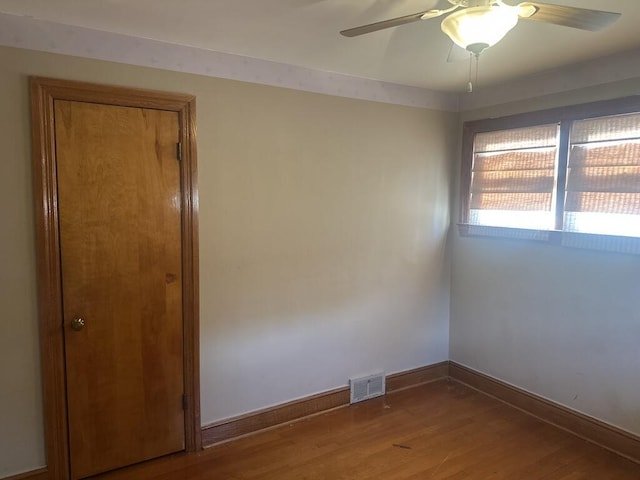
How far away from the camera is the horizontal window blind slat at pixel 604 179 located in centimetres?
262

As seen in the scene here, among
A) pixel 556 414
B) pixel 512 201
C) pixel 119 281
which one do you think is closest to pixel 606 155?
pixel 512 201

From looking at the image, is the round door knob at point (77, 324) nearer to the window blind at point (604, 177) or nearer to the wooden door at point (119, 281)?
the wooden door at point (119, 281)

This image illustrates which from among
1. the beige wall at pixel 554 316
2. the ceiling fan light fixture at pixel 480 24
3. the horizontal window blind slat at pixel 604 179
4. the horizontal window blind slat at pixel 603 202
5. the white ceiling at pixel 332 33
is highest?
the white ceiling at pixel 332 33

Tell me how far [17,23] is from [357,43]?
1666 mm

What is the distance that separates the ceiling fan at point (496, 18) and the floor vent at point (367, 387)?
254 cm

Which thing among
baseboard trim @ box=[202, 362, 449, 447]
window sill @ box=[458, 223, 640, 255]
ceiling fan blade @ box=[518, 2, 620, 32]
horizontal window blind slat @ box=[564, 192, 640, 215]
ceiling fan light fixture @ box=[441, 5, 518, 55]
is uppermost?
ceiling fan blade @ box=[518, 2, 620, 32]

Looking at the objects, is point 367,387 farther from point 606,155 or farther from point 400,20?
point 400,20

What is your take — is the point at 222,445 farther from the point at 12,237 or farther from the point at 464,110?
the point at 464,110

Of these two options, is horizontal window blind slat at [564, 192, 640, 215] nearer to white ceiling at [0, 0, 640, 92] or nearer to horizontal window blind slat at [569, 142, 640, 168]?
horizontal window blind slat at [569, 142, 640, 168]

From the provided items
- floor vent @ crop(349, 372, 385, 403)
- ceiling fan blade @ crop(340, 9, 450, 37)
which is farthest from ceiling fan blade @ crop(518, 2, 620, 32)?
floor vent @ crop(349, 372, 385, 403)

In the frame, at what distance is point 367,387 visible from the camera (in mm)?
3436

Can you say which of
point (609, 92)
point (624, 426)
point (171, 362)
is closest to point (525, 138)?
point (609, 92)

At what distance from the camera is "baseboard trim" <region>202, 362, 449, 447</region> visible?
2816 millimetres

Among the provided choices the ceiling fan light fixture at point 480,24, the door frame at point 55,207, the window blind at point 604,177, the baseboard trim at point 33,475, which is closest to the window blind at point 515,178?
the window blind at point 604,177
